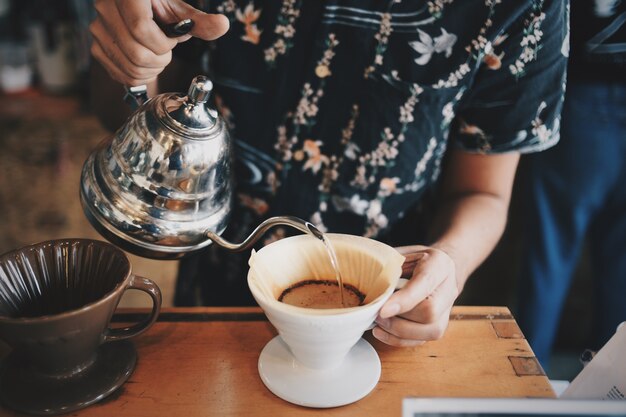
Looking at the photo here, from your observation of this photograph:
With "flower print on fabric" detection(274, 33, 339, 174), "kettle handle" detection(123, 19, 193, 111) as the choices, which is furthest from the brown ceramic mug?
"flower print on fabric" detection(274, 33, 339, 174)

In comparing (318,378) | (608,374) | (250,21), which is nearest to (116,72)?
(250,21)

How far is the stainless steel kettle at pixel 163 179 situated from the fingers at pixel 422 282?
0.46ft

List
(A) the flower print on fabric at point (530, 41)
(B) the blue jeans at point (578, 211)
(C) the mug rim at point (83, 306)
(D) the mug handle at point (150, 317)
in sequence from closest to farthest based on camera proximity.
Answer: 1. (C) the mug rim at point (83, 306)
2. (D) the mug handle at point (150, 317)
3. (A) the flower print on fabric at point (530, 41)
4. (B) the blue jeans at point (578, 211)

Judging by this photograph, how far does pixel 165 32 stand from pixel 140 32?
0.04m

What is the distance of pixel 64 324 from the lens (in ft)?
2.28

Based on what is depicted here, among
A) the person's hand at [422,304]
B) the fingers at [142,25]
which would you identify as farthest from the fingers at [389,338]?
the fingers at [142,25]

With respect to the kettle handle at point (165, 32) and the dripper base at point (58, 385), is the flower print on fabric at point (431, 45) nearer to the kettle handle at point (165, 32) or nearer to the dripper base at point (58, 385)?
the kettle handle at point (165, 32)

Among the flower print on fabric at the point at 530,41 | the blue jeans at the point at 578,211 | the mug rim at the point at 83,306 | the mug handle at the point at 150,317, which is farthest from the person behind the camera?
the blue jeans at the point at 578,211

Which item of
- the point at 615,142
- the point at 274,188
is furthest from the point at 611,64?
the point at 274,188

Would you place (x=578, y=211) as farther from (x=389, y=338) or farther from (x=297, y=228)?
(x=297, y=228)

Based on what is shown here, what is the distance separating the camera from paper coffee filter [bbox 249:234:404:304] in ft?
2.54

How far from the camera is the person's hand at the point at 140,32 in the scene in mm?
803

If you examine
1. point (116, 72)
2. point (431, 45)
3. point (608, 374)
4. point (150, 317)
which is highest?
point (431, 45)

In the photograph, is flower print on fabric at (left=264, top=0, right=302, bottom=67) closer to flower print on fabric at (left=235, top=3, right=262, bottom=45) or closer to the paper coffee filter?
flower print on fabric at (left=235, top=3, right=262, bottom=45)
